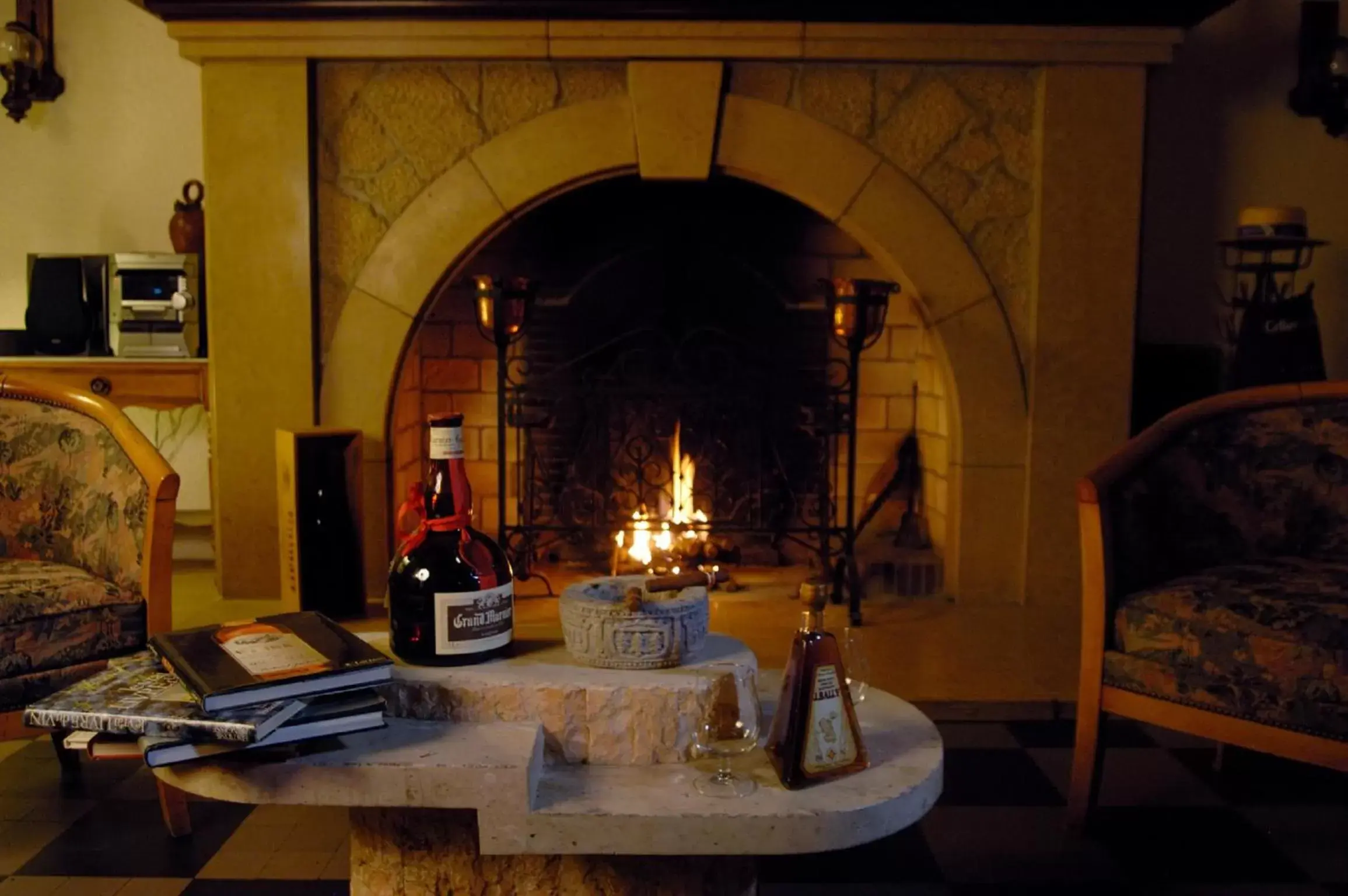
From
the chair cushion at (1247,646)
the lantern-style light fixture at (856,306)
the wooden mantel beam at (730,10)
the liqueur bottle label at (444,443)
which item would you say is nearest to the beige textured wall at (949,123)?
the wooden mantel beam at (730,10)

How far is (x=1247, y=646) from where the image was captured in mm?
1825

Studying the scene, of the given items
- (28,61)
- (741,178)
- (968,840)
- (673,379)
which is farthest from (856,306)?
(28,61)

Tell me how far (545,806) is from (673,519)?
2.35m

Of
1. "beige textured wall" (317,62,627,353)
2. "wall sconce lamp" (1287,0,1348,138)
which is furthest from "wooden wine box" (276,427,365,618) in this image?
"wall sconce lamp" (1287,0,1348,138)

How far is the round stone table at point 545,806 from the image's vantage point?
119cm

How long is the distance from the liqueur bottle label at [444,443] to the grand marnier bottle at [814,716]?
48 cm

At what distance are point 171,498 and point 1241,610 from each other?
191 centimetres

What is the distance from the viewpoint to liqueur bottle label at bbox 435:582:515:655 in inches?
55.3

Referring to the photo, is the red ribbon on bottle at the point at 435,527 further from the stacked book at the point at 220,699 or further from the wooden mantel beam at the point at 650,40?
the wooden mantel beam at the point at 650,40

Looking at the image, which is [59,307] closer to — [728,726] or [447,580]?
[447,580]

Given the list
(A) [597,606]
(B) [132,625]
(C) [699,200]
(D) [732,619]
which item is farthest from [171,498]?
(C) [699,200]

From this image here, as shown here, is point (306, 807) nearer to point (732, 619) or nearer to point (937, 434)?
point (732, 619)

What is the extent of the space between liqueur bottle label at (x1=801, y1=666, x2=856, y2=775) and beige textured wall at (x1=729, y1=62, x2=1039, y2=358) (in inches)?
88.1

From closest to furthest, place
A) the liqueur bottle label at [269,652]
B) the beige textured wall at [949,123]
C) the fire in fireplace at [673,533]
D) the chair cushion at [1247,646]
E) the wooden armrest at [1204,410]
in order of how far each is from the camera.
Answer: the liqueur bottle label at [269,652] → the chair cushion at [1247,646] → the wooden armrest at [1204,410] → the beige textured wall at [949,123] → the fire in fireplace at [673,533]
